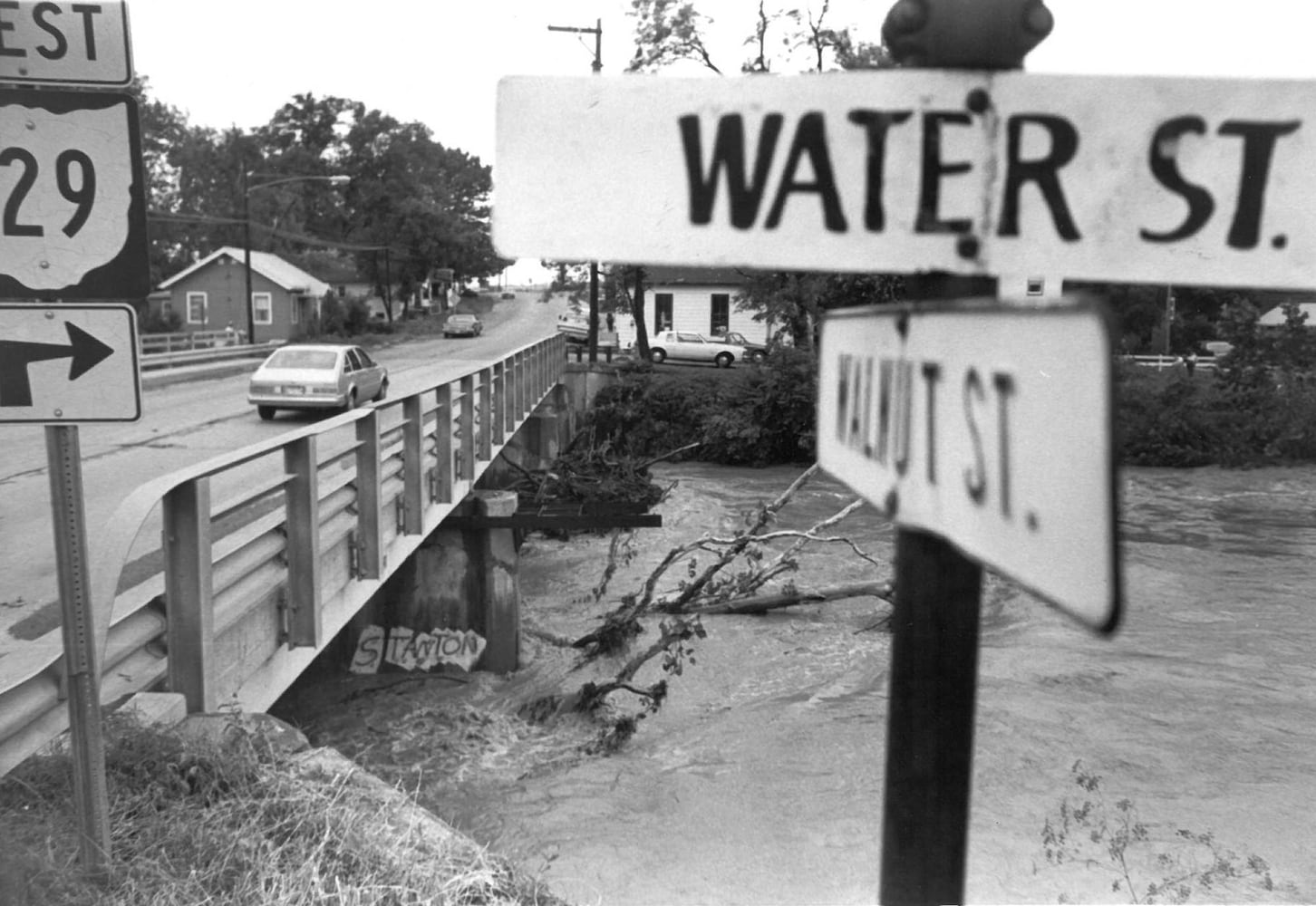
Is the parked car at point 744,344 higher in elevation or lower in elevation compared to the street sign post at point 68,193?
lower

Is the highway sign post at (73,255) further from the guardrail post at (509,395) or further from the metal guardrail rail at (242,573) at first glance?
the guardrail post at (509,395)

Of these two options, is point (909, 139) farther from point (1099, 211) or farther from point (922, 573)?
point (922, 573)

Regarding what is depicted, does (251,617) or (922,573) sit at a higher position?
(922,573)

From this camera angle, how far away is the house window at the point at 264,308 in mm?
57938

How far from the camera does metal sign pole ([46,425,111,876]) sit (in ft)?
11.7

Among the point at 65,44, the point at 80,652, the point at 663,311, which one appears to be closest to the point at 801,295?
the point at 663,311

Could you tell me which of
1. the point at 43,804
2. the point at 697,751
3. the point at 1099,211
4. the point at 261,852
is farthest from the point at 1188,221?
the point at 697,751

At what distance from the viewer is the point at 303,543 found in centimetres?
639

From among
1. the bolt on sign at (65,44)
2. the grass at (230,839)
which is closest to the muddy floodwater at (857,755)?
the grass at (230,839)

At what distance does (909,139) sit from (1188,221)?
0.37 m

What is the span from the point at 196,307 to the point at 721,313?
26661mm

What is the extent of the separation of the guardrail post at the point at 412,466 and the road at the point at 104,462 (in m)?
2.10

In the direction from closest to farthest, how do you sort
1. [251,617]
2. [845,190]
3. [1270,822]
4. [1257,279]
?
[1257,279] → [845,190] → [251,617] → [1270,822]

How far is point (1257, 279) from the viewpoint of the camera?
1555mm
